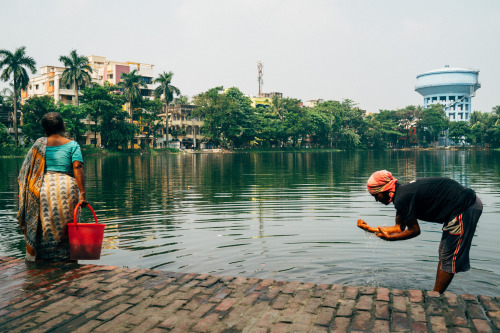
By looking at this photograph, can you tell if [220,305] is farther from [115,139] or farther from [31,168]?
[115,139]

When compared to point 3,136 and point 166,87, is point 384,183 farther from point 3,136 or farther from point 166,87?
point 166,87

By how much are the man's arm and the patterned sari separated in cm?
376

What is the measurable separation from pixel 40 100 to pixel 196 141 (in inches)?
1388

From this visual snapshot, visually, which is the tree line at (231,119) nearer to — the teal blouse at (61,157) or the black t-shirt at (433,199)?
the teal blouse at (61,157)

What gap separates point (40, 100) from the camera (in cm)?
5491

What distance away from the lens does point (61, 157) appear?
18.7ft

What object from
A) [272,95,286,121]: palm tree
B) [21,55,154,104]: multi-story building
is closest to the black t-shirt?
[21,55,154,104]: multi-story building

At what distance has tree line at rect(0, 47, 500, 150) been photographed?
2245 inches

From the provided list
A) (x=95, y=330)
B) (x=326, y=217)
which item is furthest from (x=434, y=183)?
(x=326, y=217)

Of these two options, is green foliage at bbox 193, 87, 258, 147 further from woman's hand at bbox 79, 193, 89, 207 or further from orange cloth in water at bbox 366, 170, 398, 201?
orange cloth in water at bbox 366, 170, 398, 201

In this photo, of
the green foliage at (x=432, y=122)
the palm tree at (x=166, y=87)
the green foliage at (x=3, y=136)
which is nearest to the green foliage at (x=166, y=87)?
the palm tree at (x=166, y=87)

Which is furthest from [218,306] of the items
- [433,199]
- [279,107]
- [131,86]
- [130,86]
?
[279,107]

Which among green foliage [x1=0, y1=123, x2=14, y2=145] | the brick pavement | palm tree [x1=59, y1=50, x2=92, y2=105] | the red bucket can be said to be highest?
palm tree [x1=59, y1=50, x2=92, y2=105]

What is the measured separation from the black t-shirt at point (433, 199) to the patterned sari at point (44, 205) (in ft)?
12.8
